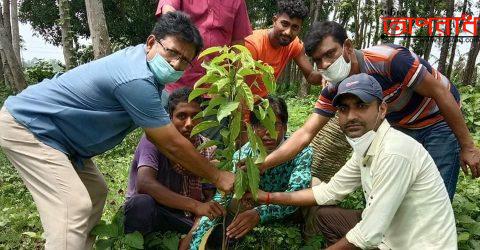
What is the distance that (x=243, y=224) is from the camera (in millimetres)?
3131

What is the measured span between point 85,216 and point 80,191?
0.15m

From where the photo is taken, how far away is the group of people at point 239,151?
2473 millimetres

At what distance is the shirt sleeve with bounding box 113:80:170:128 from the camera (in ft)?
8.30

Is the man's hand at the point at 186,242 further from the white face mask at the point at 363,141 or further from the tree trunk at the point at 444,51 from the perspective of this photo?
the tree trunk at the point at 444,51

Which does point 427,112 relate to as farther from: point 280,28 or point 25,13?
point 25,13

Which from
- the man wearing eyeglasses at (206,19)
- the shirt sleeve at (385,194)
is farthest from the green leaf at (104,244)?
the shirt sleeve at (385,194)

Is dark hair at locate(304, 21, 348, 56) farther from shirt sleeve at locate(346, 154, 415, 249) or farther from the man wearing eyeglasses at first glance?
the man wearing eyeglasses

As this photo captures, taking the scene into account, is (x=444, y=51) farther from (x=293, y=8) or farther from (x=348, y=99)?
(x=348, y=99)

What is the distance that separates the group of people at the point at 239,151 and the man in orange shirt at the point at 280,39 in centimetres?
63

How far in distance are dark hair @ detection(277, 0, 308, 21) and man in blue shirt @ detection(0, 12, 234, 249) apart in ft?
4.58

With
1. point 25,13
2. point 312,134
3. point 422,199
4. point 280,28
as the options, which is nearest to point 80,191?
point 312,134

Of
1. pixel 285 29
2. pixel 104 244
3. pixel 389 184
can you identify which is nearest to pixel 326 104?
pixel 285 29

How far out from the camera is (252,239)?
335 cm

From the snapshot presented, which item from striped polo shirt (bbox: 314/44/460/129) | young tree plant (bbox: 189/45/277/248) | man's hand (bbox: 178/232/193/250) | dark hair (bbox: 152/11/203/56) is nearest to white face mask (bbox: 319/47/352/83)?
striped polo shirt (bbox: 314/44/460/129)
